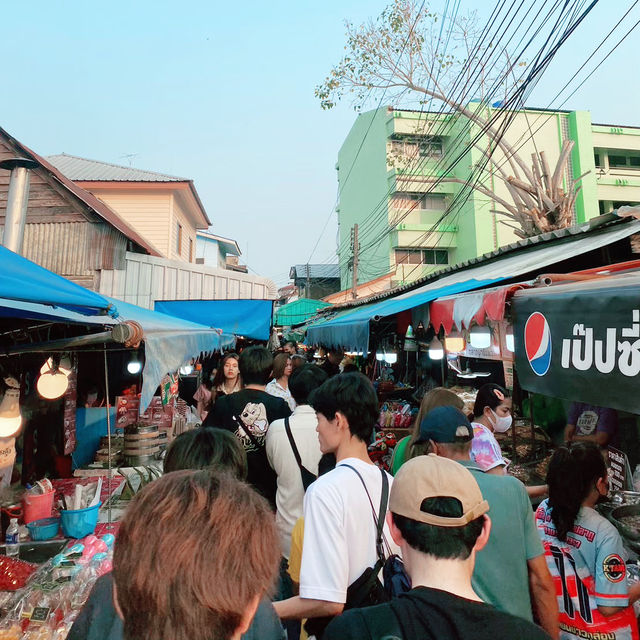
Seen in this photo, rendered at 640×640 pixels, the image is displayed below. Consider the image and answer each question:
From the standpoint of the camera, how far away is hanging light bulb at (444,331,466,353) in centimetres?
460

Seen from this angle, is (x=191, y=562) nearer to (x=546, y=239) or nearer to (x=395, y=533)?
(x=395, y=533)

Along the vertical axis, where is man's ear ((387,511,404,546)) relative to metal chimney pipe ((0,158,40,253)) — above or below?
below

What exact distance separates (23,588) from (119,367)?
5762 millimetres

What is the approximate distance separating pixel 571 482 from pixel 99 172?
18.0m

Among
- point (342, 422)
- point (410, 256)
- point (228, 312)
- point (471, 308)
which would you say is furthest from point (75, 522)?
point (410, 256)

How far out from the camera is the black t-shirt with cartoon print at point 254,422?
139 inches

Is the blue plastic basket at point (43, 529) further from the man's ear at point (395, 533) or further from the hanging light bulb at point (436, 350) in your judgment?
the hanging light bulb at point (436, 350)

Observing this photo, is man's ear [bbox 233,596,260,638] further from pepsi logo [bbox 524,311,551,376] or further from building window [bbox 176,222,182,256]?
building window [bbox 176,222,182,256]

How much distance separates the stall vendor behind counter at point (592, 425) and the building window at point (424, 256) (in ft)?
73.3

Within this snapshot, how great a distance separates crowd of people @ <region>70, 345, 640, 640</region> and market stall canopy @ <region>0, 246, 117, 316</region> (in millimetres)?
1090

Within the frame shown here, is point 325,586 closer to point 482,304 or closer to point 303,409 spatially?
point 303,409

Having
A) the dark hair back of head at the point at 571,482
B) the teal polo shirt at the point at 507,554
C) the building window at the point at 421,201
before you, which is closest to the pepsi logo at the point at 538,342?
the dark hair back of head at the point at 571,482

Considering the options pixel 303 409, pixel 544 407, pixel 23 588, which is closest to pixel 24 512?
pixel 23 588

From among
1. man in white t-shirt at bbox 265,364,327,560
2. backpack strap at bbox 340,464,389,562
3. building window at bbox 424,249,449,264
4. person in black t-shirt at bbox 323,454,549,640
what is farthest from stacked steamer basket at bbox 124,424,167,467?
building window at bbox 424,249,449,264
